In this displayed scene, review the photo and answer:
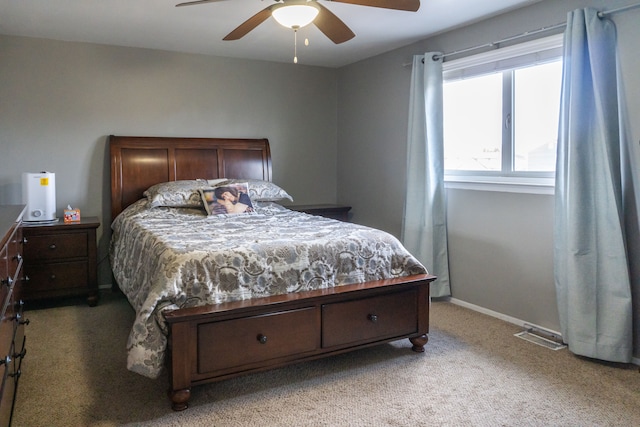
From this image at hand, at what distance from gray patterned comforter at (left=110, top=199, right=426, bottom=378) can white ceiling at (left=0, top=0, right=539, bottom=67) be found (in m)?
1.47

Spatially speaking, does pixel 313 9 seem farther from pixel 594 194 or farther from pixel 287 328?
pixel 594 194

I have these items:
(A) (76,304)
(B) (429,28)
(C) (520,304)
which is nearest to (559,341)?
(C) (520,304)

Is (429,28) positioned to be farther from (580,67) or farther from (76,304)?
(76,304)

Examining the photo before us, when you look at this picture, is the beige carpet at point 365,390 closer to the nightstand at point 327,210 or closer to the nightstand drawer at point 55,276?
the nightstand drawer at point 55,276

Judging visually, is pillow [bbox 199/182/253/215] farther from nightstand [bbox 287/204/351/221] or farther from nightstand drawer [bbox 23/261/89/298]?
nightstand drawer [bbox 23/261/89/298]

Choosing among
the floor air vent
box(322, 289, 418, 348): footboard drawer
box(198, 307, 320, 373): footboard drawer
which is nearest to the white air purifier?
box(198, 307, 320, 373): footboard drawer

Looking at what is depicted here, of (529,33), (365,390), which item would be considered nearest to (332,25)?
(529,33)

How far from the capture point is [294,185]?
5180 millimetres

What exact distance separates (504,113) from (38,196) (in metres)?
3.61

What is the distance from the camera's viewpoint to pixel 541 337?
3.14 metres

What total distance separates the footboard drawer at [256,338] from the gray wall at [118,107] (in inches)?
97.9

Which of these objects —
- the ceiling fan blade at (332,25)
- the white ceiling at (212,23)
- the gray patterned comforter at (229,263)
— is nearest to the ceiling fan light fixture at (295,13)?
the ceiling fan blade at (332,25)

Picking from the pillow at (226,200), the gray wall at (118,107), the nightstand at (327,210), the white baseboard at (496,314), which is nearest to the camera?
the white baseboard at (496,314)

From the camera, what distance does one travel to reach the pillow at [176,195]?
3887mm
